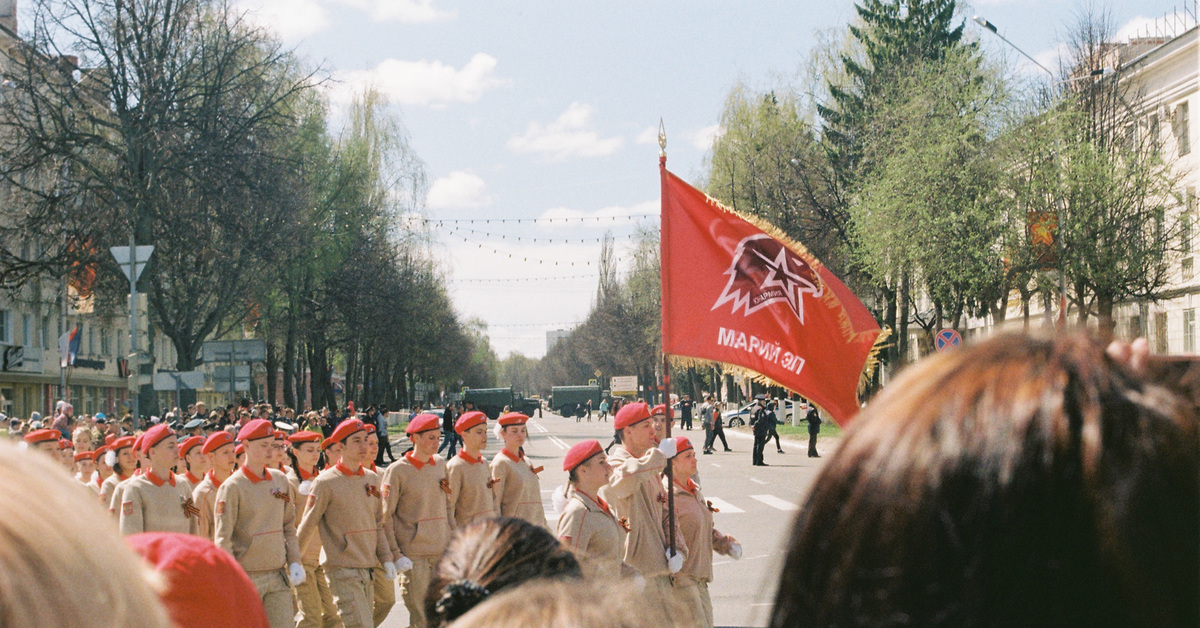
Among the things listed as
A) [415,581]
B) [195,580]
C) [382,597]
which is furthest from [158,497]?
[195,580]

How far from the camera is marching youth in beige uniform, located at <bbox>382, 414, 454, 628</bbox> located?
9.40 m

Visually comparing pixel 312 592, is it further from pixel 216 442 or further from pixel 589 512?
pixel 589 512

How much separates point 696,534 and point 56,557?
23.3 feet

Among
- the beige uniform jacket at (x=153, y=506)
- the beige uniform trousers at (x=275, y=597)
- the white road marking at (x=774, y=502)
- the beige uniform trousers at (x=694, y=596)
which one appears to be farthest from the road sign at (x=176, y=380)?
the beige uniform trousers at (x=694, y=596)

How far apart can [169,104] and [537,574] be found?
2590 cm

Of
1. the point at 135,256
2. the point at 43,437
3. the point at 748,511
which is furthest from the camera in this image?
the point at 748,511

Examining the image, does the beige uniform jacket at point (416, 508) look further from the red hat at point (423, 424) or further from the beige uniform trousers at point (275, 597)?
the beige uniform trousers at point (275, 597)

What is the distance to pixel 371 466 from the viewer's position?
33.4 ft

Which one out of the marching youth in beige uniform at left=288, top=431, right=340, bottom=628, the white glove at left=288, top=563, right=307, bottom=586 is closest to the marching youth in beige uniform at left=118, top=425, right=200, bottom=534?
the marching youth in beige uniform at left=288, top=431, right=340, bottom=628

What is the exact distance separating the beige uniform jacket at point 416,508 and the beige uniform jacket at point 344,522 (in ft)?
0.69

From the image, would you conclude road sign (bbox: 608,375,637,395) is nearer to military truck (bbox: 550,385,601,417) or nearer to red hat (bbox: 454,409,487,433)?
military truck (bbox: 550,385,601,417)

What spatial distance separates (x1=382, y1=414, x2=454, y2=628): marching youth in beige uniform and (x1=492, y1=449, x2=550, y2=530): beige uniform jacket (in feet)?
1.46

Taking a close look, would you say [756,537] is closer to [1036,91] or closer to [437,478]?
[437,478]

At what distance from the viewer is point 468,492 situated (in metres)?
9.81
